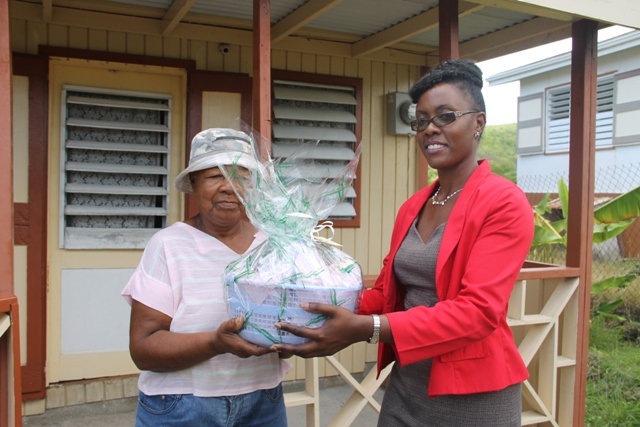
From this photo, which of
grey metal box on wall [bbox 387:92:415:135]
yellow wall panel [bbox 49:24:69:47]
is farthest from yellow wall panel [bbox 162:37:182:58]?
grey metal box on wall [bbox 387:92:415:135]

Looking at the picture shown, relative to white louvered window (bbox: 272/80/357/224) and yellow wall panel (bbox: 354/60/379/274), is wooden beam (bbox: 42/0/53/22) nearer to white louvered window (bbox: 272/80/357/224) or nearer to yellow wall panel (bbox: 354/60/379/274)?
white louvered window (bbox: 272/80/357/224)

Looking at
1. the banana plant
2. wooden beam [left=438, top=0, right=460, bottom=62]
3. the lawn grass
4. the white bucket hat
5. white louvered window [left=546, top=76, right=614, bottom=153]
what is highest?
white louvered window [left=546, top=76, right=614, bottom=153]

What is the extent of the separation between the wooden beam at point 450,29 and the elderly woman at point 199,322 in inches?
78.5

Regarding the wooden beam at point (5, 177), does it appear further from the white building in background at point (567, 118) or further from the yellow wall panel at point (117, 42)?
the white building in background at point (567, 118)

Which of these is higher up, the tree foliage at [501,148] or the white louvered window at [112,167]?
the tree foliage at [501,148]

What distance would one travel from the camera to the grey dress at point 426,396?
6.23ft

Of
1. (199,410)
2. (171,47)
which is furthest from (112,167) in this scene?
(199,410)

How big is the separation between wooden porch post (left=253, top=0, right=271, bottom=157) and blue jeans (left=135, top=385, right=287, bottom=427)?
4.35 ft

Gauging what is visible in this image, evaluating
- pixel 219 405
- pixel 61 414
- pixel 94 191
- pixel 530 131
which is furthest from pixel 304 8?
pixel 530 131

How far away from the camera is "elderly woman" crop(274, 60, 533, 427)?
1.73 meters

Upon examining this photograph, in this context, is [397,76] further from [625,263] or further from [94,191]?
[625,263]

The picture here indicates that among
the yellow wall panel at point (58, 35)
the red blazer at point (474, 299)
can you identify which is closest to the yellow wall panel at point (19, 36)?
the yellow wall panel at point (58, 35)

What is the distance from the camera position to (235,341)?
67.6 inches

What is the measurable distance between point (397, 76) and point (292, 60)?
1010 millimetres
